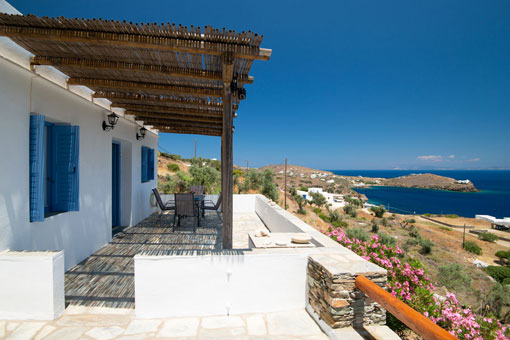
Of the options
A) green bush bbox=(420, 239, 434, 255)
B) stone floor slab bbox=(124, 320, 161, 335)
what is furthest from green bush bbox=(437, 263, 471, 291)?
stone floor slab bbox=(124, 320, 161, 335)

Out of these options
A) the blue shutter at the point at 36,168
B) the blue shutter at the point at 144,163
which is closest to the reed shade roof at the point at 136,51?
the blue shutter at the point at 36,168

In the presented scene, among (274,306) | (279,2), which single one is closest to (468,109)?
(279,2)

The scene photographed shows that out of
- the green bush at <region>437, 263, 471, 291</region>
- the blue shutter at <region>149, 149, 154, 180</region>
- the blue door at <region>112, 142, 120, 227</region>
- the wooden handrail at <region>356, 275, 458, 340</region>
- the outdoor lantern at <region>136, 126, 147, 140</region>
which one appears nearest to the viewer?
the wooden handrail at <region>356, 275, 458, 340</region>

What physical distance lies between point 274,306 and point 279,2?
10.8 m

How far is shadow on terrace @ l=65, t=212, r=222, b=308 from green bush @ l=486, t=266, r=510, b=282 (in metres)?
14.1

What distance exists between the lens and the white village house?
2.17 m

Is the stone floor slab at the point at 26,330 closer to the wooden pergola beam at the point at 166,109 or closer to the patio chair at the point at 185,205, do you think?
the patio chair at the point at 185,205

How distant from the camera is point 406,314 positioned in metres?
1.62

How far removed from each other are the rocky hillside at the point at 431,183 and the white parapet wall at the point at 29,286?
9269cm

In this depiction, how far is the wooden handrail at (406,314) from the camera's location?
1393mm

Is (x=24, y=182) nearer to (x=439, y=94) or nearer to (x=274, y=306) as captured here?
(x=274, y=306)

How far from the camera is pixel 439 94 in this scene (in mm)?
41750

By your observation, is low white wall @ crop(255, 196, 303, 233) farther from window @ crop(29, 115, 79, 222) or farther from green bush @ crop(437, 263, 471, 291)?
green bush @ crop(437, 263, 471, 291)

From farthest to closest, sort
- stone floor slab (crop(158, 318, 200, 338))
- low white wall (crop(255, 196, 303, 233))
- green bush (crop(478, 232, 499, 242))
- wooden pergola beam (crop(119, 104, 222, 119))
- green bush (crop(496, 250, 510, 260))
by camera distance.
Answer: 1. green bush (crop(478, 232, 499, 242))
2. green bush (crop(496, 250, 510, 260))
3. wooden pergola beam (crop(119, 104, 222, 119))
4. low white wall (crop(255, 196, 303, 233))
5. stone floor slab (crop(158, 318, 200, 338))
